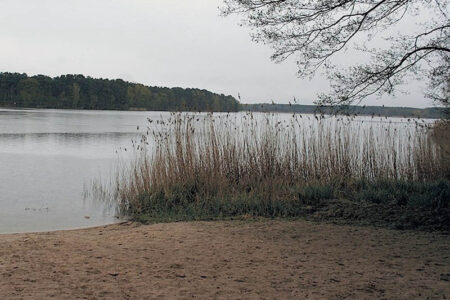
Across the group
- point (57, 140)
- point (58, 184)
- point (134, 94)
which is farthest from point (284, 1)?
point (134, 94)

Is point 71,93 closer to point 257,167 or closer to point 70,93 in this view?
point 70,93

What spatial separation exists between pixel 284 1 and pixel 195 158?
3525 mm

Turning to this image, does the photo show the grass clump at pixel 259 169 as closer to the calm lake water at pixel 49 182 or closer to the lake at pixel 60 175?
the lake at pixel 60 175

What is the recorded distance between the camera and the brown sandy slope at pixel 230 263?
3.97m

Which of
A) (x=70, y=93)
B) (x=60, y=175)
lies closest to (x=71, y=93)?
(x=70, y=93)

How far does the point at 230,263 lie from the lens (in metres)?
4.83

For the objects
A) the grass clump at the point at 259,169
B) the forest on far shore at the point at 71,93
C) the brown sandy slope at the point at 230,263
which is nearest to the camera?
the brown sandy slope at the point at 230,263

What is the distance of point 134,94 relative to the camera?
89562 mm

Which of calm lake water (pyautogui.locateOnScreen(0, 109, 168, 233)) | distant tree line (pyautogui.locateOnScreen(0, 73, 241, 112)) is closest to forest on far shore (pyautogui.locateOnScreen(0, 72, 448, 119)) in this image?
distant tree line (pyautogui.locateOnScreen(0, 73, 241, 112))

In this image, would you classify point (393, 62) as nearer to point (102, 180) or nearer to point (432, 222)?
point (432, 222)

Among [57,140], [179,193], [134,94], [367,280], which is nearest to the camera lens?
[367,280]

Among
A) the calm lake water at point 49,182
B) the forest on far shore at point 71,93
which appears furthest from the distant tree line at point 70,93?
the calm lake water at point 49,182

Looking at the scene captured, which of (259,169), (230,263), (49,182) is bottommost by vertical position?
(49,182)

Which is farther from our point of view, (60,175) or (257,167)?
(60,175)
